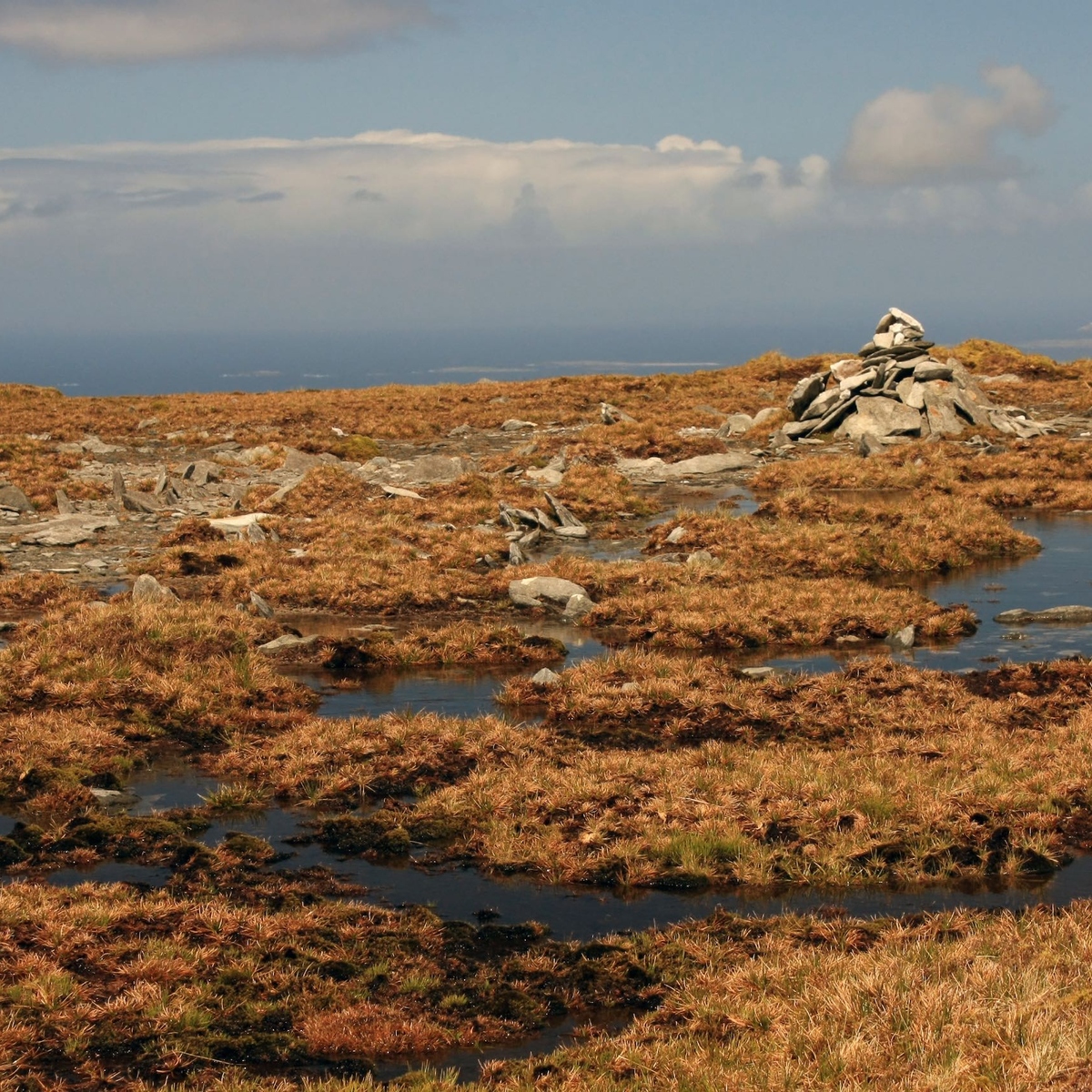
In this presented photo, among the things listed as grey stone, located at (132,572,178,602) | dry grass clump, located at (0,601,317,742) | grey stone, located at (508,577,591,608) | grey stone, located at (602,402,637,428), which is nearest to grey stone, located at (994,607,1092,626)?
grey stone, located at (508,577,591,608)

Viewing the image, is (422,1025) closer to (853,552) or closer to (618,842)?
(618,842)

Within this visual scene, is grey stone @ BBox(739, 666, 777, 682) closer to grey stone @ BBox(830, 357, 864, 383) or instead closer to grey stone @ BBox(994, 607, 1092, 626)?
grey stone @ BBox(994, 607, 1092, 626)

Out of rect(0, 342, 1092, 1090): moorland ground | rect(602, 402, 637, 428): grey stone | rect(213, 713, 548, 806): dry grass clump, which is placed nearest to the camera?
rect(0, 342, 1092, 1090): moorland ground

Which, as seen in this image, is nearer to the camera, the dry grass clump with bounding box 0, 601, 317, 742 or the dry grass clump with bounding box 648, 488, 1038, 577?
the dry grass clump with bounding box 0, 601, 317, 742

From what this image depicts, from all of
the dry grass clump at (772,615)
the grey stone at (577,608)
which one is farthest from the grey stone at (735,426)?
the grey stone at (577,608)

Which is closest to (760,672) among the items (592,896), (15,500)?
(592,896)

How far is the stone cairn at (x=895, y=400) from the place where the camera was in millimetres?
51219

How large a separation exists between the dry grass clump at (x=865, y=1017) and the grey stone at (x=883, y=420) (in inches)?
1630

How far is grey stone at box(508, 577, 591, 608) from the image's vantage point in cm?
2652

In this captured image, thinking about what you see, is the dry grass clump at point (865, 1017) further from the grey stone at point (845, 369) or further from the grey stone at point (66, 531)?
the grey stone at point (845, 369)

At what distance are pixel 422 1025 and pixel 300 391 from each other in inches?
2913

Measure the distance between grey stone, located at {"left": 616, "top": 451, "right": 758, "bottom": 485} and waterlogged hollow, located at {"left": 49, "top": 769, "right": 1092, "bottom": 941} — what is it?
3287 centimetres

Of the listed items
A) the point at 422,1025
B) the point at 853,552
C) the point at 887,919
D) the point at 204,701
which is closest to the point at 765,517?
the point at 853,552

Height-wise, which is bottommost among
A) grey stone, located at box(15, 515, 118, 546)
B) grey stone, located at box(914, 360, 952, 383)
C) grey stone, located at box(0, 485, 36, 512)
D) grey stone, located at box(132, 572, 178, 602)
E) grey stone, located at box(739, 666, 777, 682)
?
grey stone, located at box(739, 666, 777, 682)
